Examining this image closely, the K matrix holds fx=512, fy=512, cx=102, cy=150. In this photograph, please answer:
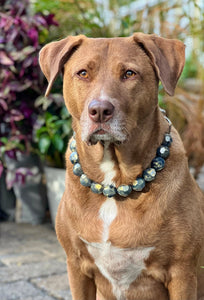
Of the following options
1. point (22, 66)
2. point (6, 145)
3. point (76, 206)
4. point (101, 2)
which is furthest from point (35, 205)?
point (76, 206)

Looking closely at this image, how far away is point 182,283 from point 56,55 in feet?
4.01

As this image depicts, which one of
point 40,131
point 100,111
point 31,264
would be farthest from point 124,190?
point 40,131

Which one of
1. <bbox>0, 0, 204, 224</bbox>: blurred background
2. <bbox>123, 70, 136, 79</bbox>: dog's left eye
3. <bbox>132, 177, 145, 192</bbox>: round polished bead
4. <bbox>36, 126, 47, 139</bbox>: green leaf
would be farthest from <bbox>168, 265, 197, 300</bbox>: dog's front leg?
<bbox>36, 126, 47, 139</bbox>: green leaf

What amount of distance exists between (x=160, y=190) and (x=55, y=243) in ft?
7.19

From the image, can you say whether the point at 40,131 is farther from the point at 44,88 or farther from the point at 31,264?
the point at 31,264

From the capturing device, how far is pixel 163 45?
2.36m

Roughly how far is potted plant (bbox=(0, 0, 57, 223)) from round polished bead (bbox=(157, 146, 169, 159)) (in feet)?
7.08

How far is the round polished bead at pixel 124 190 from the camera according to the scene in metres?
2.38

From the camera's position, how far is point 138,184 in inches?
93.4

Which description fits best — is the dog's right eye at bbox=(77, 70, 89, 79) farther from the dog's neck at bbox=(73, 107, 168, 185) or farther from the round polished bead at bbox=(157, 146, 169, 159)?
the round polished bead at bbox=(157, 146, 169, 159)

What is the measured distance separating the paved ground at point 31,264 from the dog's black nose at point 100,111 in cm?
152

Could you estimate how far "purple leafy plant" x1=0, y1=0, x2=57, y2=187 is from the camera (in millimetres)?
Result: 4312

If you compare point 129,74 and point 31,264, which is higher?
point 129,74

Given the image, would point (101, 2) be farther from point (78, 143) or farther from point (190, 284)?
point (190, 284)
